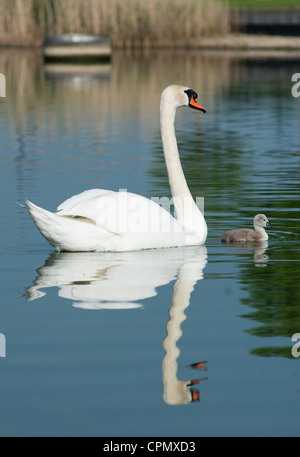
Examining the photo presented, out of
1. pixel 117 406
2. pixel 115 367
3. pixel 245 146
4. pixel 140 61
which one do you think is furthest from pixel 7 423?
pixel 140 61

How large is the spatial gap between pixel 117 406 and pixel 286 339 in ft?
5.25

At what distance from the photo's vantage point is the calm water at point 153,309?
18.5ft

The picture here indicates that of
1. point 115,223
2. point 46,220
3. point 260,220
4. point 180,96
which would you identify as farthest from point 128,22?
point 46,220

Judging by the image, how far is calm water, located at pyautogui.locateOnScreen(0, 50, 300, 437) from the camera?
18.5 ft

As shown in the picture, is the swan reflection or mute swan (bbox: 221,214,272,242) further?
mute swan (bbox: 221,214,272,242)

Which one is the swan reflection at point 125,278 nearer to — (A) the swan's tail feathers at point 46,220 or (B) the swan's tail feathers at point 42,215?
(A) the swan's tail feathers at point 46,220

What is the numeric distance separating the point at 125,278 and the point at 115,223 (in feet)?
2.67

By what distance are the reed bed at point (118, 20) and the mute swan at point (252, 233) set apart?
98.4 ft

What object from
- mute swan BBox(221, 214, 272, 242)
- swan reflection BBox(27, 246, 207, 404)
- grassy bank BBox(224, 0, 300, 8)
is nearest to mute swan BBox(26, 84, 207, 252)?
swan reflection BBox(27, 246, 207, 404)

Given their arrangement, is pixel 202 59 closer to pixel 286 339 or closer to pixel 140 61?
pixel 140 61

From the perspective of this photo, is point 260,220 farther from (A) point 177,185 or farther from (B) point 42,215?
(B) point 42,215

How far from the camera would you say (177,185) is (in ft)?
34.0

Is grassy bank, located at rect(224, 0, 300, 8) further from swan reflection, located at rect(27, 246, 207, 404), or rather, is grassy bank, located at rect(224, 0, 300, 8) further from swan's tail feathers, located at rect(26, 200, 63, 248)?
swan's tail feathers, located at rect(26, 200, 63, 248)

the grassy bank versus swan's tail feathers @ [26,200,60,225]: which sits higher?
the grassy bank
